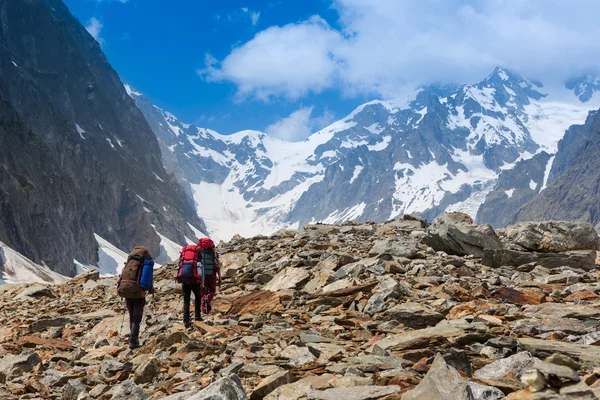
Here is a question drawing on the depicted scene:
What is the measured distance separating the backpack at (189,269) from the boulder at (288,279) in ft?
8.13

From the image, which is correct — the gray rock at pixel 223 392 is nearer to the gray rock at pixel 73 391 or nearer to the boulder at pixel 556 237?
the gray rock at pixel 73 391

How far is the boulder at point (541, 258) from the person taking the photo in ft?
47.7

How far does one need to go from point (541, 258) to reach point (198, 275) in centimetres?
944

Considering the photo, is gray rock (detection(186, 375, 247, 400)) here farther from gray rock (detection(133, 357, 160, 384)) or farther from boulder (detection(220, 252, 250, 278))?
boulder (detection(220, 252, 250, 278))

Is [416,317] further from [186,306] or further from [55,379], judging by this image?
[55,379]

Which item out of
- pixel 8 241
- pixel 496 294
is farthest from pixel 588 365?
pixel 8 241

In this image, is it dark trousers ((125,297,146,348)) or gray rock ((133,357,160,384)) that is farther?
dark trousers ((125,297,146,348))

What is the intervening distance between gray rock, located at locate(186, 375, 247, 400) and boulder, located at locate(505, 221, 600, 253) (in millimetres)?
12517

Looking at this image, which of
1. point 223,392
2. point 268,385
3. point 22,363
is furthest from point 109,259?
point 223,392

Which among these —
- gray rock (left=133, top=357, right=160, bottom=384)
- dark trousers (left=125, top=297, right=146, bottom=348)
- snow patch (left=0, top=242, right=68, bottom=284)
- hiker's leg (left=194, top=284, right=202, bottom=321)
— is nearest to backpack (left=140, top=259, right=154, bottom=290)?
dark trousers (left=125, top=297, right=146, bottom=348)

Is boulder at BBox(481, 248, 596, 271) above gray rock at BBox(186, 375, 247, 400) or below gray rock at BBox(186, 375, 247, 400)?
above

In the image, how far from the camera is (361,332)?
29.1ft

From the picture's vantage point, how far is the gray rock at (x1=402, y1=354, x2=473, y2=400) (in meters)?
4.56

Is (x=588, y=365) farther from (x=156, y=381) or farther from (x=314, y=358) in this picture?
(x=156, y=381)
